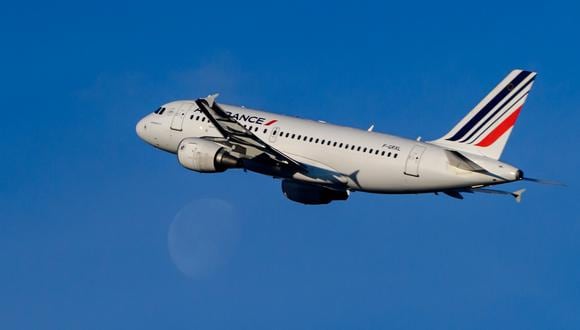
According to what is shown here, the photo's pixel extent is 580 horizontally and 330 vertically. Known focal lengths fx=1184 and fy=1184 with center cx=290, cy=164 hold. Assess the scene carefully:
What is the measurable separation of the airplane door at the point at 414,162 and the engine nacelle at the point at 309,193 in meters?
6.44

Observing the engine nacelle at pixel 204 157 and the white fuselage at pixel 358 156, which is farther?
the engine nacelle at pixel 204 157

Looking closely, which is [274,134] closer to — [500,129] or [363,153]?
[363,153]

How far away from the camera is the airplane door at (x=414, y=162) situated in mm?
62281

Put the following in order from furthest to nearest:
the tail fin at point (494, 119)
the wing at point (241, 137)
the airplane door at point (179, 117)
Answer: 1. the airplane door at point (179, 117)
2. the wing at point (241, 137)
3. the tail fin at point (494, 119)

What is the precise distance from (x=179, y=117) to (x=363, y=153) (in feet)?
45.0

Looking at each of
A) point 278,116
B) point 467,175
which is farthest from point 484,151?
point 278,116

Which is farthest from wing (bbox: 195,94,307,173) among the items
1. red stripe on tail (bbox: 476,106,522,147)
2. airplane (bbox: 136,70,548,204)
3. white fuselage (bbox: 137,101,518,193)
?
red stripe on tail (bbox: 476,106,522,147)

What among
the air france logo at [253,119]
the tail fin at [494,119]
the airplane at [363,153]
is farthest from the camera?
the air france logo at [253,119]

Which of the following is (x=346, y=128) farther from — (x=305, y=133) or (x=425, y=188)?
(x=425, y=188)

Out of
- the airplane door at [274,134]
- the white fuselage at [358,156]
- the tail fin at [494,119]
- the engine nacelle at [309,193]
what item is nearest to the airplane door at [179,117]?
the white fuselage at [358,156]

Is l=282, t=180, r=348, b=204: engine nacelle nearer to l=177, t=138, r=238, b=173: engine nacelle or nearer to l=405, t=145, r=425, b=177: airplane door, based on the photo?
l=177, t=138, r=238, b=173: engine nacelle

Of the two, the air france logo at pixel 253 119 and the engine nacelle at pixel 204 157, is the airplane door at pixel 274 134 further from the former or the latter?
the engine nacelle at pixel 204 157

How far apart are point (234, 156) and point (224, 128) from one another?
175 centimetres

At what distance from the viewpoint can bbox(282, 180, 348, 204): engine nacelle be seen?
68.3 metres
